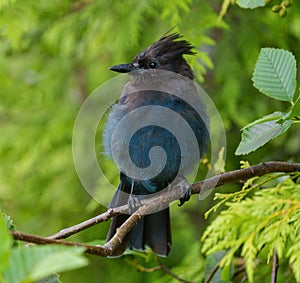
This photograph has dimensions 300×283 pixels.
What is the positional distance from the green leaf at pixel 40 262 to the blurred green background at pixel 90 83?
2.00 meters

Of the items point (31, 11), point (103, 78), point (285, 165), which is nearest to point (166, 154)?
point (285, 165)

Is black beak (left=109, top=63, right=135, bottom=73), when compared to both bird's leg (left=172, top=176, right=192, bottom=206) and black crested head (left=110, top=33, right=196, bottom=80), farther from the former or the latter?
bird's leg (left=172, top=176, right=192, bottom=206)

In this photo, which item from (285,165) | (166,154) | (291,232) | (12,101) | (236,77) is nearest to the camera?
(291,232)

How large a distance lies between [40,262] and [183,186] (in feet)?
5.48

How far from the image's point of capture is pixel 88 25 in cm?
412

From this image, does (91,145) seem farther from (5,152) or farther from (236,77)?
(236,77)

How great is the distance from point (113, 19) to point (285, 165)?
7.56ft

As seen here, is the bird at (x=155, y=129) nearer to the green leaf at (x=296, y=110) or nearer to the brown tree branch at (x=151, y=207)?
the brown tree branch at (x=151, y=207)

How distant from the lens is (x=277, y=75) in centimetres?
197

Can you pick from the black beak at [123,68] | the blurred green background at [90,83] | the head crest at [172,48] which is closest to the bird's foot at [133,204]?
the blurred green background at [90,83]

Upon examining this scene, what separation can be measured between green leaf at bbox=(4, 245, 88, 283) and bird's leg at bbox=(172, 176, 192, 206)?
1356mm

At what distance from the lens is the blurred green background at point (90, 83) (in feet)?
11.9

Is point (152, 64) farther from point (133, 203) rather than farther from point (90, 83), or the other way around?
point (90, 83)

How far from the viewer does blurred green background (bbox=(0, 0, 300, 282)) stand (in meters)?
3.62
